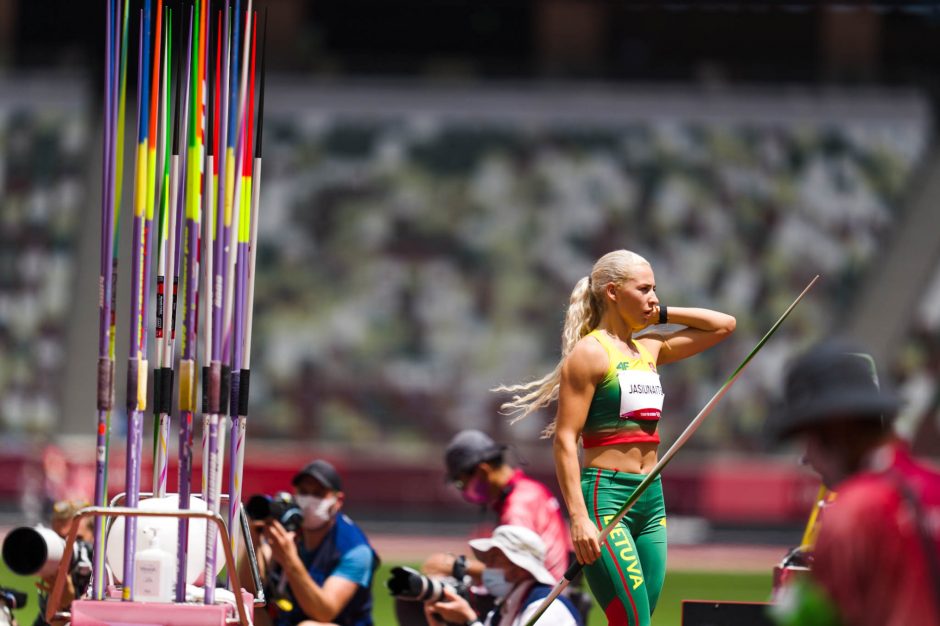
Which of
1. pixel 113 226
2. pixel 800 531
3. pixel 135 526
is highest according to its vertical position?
pixel 113 226

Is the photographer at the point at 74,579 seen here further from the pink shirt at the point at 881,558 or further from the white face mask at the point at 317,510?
the pink shirt at the point at 881,558

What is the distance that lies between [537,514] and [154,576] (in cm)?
221

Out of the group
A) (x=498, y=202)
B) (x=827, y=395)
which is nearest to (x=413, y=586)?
(x=827, y=395)

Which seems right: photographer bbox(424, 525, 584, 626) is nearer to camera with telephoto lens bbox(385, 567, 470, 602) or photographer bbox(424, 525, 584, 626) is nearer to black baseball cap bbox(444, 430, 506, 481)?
camera with telephoto lens bbox(385, 567, 470, 602)

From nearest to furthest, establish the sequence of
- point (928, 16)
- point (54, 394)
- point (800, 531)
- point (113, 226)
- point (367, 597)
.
Result: 1. point (113, 226)
2. point (367, 597)
3. point (800, 531)
4. point (54, 394)
5. point (928, 16)

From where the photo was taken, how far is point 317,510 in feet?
21.1

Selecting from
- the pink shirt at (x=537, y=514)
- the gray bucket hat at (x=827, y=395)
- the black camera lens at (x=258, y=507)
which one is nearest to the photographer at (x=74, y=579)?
the black camera lens at (x=258, y=507)

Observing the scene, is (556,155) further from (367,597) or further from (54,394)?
(367,597)

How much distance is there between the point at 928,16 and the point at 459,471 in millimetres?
18299

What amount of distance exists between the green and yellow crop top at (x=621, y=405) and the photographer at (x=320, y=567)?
1557 mm

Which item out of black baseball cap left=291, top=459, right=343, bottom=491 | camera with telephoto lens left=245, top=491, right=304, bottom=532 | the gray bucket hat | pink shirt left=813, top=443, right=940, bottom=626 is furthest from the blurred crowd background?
pink shirt left=813, top=443, right=940, bottom=626

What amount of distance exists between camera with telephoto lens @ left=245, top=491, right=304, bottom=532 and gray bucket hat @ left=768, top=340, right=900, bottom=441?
326cm

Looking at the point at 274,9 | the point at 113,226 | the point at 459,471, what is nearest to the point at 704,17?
the point at 274,9

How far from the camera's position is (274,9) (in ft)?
77.1
